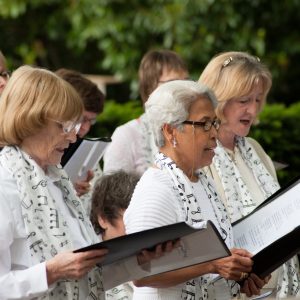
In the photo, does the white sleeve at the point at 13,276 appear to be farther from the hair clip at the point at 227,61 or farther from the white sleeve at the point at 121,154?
the white sleeve at the point at 121,154

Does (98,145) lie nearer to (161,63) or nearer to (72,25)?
(161,63)

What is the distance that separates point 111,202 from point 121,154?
960 mm

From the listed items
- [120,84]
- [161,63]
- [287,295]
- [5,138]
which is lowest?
[287,295]

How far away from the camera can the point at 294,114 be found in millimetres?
11125

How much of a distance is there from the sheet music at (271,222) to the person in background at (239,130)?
73 centimetres

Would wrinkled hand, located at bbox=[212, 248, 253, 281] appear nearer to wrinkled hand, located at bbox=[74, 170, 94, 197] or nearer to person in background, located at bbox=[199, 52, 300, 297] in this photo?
person in background, located at bbox=[199, 52, 300, 297]

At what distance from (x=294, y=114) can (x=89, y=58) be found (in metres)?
7.02

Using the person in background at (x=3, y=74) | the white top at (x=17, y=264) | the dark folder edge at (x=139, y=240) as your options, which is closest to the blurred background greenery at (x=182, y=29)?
the person in background at (x=3, y=74)

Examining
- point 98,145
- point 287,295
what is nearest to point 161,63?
point 98,145

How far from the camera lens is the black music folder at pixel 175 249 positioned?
168 inches

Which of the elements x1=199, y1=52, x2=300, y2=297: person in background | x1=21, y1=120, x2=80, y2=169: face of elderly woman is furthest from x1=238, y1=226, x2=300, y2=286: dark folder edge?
x1=199, y1=52, x2=300, y2=297: person in background

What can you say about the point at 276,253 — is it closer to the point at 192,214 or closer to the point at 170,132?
the point at 192,214

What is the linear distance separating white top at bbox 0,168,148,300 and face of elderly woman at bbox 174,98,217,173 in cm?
64

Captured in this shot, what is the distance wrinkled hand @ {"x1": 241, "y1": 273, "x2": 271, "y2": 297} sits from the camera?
490cm
